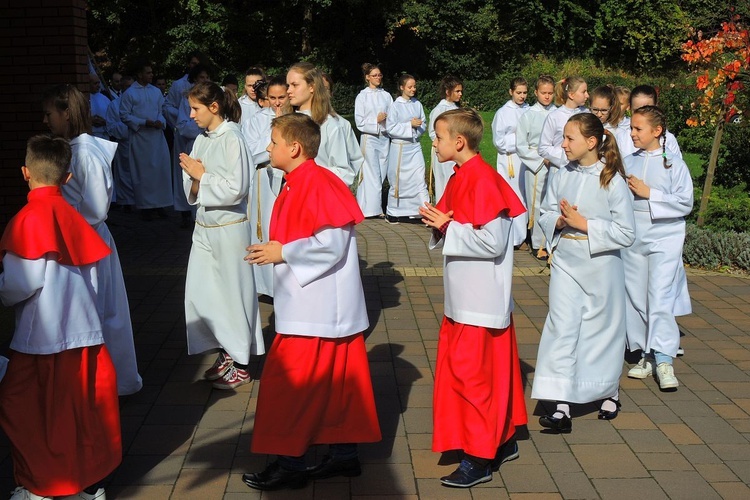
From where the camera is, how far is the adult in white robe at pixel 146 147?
1399 cm

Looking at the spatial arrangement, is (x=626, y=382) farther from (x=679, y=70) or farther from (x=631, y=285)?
(x=679, y=70)

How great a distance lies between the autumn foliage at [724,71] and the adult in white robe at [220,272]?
6.75 meters

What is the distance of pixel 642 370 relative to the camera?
682 cm

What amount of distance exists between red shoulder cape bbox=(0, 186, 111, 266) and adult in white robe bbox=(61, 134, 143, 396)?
630 mm

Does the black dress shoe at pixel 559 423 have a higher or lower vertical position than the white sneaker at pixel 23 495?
higher

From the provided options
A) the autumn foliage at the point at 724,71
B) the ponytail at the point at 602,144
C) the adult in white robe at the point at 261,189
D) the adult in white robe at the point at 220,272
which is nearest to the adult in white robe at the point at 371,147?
the autumn foliage at the point at 724,71

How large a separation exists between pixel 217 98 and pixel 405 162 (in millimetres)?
7795

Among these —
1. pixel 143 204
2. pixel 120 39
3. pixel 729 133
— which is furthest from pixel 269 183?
pixel 120 39

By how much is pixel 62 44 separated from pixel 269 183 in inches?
95.7

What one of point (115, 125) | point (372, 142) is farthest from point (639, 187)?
point (115, 125)

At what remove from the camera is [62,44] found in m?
9.10

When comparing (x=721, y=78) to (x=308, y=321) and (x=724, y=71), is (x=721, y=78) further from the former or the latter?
(x=308, y=321)

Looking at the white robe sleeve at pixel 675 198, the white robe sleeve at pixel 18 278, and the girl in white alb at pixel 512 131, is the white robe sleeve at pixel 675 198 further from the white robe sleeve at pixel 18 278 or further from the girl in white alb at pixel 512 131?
the girl in white alb at pixel 512 131

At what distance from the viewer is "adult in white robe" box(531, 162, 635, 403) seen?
18.6ft
